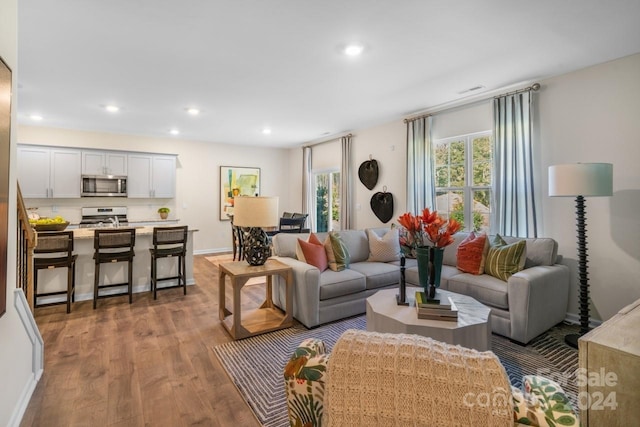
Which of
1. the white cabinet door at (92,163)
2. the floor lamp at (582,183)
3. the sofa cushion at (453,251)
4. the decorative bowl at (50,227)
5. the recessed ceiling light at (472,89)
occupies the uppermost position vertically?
the recessed ceiling light at (472,89)

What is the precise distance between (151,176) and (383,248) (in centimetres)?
532

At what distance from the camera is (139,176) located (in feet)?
21.6

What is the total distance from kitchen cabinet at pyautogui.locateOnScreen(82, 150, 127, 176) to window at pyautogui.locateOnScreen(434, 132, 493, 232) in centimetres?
614

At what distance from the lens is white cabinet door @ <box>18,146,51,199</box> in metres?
5.59

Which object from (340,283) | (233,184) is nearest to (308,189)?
(233,184)

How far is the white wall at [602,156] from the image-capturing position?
9.84ft

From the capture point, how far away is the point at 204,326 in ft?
10.8

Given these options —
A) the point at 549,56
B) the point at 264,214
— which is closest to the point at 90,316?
the point at 264,214

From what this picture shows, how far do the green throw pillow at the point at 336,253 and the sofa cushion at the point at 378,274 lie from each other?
0.60 ft

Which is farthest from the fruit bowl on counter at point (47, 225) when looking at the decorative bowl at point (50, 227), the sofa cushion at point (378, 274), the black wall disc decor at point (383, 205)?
the black wall disc decor at point (383, 205)

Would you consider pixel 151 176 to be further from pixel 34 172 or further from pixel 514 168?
pixel 514 168

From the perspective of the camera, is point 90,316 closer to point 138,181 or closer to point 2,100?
point 2,100

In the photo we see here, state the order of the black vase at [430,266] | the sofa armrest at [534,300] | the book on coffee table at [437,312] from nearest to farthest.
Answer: the book on coffee table at [437,312]
the black vase at [430,266]
the sofa armrest at [534,300]

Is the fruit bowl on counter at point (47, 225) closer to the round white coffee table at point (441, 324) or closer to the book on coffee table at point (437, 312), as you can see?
the round white coffee table at point (441, 324)
